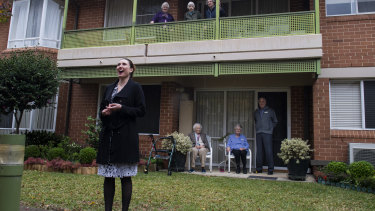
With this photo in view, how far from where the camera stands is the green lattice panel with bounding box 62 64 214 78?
27.9ft

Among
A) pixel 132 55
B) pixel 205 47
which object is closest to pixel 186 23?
pixel 205 47

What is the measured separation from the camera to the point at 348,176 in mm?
6816

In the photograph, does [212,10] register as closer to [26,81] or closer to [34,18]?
[26,81]

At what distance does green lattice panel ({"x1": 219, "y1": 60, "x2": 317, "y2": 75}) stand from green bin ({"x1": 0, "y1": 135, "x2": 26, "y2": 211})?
20.5 feet

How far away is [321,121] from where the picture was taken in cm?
804

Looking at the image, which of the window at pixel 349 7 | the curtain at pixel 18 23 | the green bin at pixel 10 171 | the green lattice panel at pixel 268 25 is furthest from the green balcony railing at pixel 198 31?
Answer: the green bin at pixel 10 171

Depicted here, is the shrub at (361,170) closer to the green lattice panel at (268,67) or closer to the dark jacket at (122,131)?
the green lattice panel at (268,67)

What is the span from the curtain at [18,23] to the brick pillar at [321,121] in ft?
36.1

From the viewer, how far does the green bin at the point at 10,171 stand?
2.64m

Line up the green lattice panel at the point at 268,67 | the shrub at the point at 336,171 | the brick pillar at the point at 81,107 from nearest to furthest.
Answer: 1. the shrub at the point at 336,171
2. the green lattice panel at the point at 268,67
3. the brick pillar at the point at 81,107

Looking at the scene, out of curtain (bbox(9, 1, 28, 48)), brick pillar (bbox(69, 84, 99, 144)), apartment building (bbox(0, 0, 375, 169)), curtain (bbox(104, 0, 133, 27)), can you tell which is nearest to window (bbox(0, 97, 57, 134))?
Result: apartment building (bbox(0, 0, 375, 169))

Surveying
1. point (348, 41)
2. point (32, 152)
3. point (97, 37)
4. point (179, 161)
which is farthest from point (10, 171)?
point (348, 41)

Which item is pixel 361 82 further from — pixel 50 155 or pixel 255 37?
pixel 50 155

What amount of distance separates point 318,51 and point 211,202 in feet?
15.8
